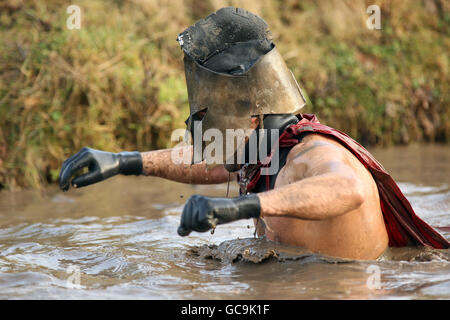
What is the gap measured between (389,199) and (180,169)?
3.74 feet

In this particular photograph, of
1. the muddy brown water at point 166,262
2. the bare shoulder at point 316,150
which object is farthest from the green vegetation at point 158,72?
the bare shoulder at point 316,150

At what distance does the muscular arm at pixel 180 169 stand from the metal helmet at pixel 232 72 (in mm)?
628

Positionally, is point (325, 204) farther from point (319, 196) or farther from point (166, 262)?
point (166, 262)

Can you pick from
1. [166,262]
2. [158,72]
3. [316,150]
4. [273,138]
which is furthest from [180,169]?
[158,72]

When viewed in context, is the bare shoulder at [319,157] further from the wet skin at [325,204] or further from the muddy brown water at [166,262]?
the muddy brown water at [166,262]

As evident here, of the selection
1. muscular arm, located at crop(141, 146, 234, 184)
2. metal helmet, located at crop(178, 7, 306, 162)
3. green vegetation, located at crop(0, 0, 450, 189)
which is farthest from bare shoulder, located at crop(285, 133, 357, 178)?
green vegetation, located at crop(0, 0, 450, 189)

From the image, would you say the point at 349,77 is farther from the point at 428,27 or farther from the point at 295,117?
the point at 295,117

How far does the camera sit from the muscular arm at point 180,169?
338 centimetres

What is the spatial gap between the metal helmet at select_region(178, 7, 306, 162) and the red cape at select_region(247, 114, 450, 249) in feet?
0.40

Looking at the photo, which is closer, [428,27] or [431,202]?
[431,202]

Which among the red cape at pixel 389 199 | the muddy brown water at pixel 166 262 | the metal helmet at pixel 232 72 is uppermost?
the metal helmet at pixel 232 72

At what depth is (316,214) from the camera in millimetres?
2412
